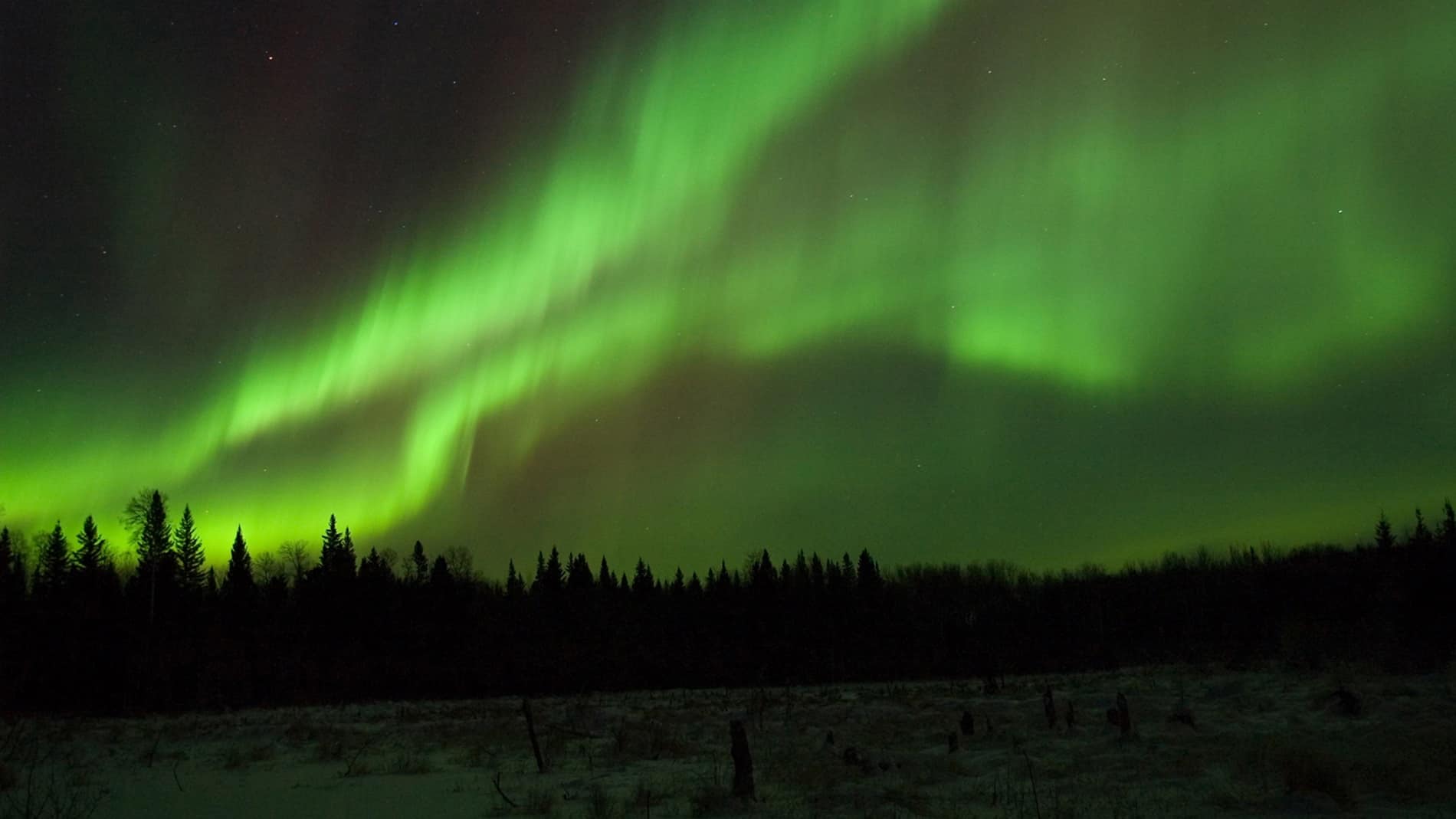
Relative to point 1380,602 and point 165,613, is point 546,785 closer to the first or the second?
point 1380,602

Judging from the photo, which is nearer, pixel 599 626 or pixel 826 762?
pixel 826 762

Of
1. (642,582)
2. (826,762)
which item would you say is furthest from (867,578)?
(826,762)

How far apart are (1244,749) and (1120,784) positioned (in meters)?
4.94

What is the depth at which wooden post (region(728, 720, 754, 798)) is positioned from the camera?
18.2m

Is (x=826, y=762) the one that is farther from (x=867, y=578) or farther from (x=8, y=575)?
(x=867, y=578)

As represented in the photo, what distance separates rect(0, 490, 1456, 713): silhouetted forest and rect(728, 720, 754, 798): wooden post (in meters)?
30.8

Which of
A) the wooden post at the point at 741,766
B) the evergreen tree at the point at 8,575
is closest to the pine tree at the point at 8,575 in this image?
the evergreen tree at the point at 8,575

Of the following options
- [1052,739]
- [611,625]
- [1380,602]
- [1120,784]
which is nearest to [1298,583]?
[1380,602]

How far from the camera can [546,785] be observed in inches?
807

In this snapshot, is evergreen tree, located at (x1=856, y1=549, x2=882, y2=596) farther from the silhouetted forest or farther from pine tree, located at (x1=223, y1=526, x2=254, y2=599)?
pine tree, located at (x1=223, y1=526, x2=254, y2=599)

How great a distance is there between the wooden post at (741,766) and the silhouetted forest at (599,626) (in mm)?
30831

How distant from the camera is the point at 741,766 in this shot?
18.5 m

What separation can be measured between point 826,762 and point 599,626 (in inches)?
3186

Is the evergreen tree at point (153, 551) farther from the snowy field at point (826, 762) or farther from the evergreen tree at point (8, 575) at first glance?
the snowy field at point (826, 762)
